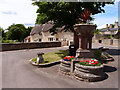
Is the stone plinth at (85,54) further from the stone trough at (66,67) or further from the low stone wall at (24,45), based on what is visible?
the low stone wall at (24,45)

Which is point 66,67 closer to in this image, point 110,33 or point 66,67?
point 66,67

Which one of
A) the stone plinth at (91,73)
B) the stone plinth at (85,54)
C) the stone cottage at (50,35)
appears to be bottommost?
the stone plinth at (91,73)

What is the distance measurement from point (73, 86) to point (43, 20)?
461 inches

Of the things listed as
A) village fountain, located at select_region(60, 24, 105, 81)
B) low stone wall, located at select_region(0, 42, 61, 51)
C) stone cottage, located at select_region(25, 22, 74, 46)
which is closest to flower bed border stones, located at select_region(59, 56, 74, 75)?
village fountain, located at select_region(60, 24, 105, 81)

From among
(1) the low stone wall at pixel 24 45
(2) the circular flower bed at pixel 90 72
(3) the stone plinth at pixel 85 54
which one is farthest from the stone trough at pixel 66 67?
(1) the low stone wall at pixel 24 45

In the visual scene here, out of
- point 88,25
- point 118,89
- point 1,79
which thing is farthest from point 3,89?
point 88,25

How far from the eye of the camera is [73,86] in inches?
204

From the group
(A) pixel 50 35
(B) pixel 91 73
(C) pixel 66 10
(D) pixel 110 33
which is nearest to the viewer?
(B) pixel 91 73

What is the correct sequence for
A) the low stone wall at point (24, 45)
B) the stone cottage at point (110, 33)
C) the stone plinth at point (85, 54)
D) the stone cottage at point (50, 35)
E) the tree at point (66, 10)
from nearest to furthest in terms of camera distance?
1. the stone plinth at point (85, 54)
2. the tree at point (66, 10)
3. the low stone wall at point (24, 45)
4. the stone cottage at point (50, 35)
5. the stone cottage at point (110, 33)

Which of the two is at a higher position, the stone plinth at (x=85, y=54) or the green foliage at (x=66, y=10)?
the green foliage at (x=66, y=10)

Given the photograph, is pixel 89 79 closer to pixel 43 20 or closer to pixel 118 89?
pixel 118 89

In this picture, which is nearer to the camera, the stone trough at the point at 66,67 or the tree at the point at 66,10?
the stone trough at the point at 66,67

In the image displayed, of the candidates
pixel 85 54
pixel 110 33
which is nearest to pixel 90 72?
pixel 85 54

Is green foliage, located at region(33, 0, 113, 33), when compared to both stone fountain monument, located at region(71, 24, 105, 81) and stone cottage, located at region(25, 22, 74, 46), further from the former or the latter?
stone cottage, located at region(25, 22, 74, 46)
